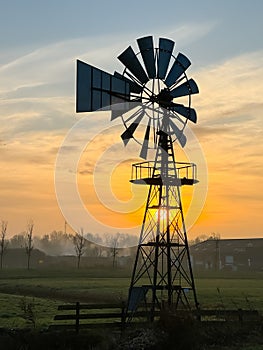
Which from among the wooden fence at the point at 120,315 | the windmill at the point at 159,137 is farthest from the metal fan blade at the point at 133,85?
A: the wooden fence at the point at 120,315

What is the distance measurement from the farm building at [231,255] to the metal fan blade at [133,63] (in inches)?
4488

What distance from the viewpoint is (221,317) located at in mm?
23703

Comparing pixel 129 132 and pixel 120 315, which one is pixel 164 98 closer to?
pixel 129 132

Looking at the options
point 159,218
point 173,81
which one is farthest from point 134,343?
point 173,81

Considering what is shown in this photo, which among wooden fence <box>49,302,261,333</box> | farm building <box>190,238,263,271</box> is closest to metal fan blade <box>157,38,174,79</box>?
wooden fence <box>49,302,261,333</box>

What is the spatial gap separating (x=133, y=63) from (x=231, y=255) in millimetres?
125226

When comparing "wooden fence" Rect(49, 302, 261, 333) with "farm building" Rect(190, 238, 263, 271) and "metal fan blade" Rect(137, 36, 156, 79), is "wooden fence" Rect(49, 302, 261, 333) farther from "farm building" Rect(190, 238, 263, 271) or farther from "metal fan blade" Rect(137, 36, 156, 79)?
"farm building" Rect(190, 238, 263, 271)

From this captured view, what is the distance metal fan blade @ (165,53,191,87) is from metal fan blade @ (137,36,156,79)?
3.52ft

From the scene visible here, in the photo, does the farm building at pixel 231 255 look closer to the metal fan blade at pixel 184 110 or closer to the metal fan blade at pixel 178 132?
the metal fan blade at pixel 184 110

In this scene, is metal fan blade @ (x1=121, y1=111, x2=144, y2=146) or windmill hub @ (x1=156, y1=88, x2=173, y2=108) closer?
metal fan blade @ (x1=121, y1=111, x2=144, y2=146)

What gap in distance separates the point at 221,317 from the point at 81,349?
303 inches

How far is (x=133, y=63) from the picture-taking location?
25.0 m

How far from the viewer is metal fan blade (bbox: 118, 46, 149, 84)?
81.0 ft

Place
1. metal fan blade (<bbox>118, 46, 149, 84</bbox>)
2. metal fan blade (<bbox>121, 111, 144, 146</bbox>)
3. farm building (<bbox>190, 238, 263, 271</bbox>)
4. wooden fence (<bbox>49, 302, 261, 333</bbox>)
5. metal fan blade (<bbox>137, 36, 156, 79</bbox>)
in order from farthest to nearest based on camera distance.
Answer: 1. farm building (<bbox>190, 238, 263, 271</bbox>)
2. metal fan blade (<bbox>121, 111, 144, 146</bbox>)
3. metal fan blade (<bbox>137, 36, 156, 79</bbox>)
4. metal fan blade (<bbox>118, 46, 149, 84</bbox>)
5. wooden fence (<bbox>49, 302, 261, 333</bbox>)
